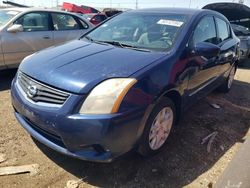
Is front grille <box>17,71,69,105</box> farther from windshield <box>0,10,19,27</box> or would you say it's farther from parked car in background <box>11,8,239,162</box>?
windshield <box>0,10,19,27</box>

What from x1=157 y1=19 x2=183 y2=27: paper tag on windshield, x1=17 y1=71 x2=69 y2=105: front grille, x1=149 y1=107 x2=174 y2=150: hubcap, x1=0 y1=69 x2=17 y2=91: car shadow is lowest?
x1=0 y1=69 x2=17 y2=91: car shadow

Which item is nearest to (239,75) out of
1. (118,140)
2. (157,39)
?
(157,39)

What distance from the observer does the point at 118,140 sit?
7.82ft

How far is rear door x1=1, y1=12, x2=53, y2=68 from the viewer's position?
5.27 metres

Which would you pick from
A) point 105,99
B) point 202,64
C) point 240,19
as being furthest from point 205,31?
point 240,19

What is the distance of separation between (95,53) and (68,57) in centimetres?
29

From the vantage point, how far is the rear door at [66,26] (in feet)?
19.9

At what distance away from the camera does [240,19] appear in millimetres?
9695

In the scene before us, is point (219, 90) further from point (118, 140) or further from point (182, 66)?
point (118, 140)

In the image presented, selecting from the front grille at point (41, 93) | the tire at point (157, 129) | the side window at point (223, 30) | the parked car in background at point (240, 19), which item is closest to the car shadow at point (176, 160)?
the tire at point (157, 129)

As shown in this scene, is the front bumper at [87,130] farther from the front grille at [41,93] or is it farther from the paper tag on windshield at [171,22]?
the paper tag on windshield at [171,22]

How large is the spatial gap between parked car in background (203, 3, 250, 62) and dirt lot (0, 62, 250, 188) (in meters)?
4.98

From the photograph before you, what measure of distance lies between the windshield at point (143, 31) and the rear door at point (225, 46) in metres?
1.18

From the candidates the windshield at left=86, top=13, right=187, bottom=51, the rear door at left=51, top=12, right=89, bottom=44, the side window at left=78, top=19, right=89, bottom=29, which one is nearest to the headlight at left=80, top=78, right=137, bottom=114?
the windshield at left=86, top=13, right=187, bottom=51
